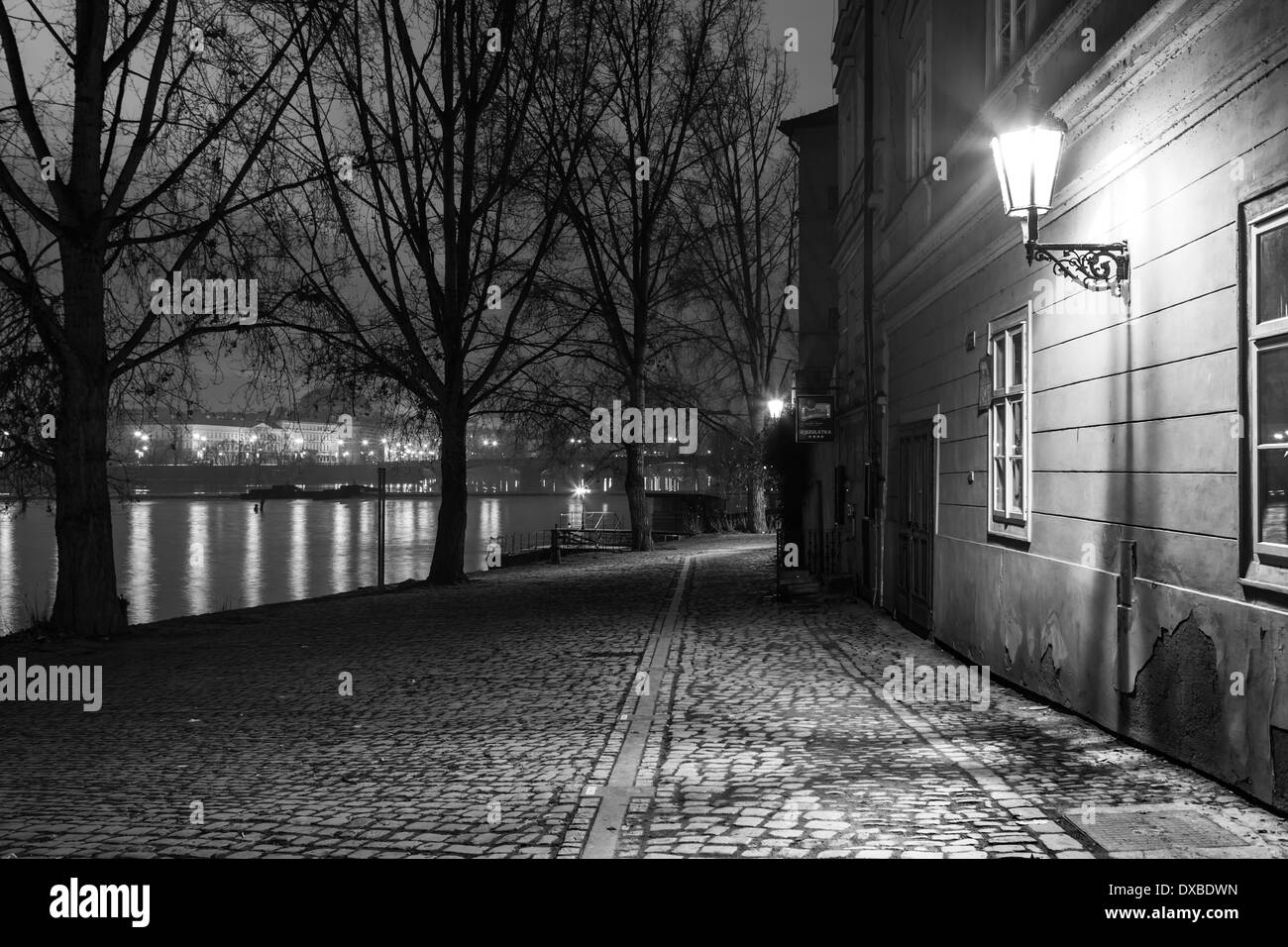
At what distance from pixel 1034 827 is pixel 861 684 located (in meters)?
4.48

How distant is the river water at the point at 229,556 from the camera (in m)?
39.6

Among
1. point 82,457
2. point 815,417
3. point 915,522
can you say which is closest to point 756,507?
point 815,417

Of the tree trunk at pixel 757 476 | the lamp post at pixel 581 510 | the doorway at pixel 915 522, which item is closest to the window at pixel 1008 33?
the doorway at pixel 915 522

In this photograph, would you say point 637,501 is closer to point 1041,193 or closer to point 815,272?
point 815,272

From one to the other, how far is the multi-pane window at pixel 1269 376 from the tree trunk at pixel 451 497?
17536 mm

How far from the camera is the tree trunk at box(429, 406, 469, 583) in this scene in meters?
22.2

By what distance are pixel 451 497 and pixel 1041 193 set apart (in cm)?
1619

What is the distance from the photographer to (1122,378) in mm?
7707

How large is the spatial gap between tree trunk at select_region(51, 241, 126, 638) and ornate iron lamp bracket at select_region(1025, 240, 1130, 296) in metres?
10.9

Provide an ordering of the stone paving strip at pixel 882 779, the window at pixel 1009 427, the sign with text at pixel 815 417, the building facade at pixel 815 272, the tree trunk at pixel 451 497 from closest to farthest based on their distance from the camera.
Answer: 1. the stone paving strip at pixel 882 779
2. the window at pixel 1009 427
3. the sign with text at pixel 815 417
4. the tree trunk at pixel 451 497
5. the building facade at pixel 815 272

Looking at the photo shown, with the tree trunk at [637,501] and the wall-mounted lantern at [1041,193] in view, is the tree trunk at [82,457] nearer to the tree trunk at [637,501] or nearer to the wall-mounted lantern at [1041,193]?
the wall-mounted lantern at [1041,193]

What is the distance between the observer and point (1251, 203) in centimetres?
593

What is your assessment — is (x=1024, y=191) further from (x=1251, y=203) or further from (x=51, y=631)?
(x=51, y=631)
